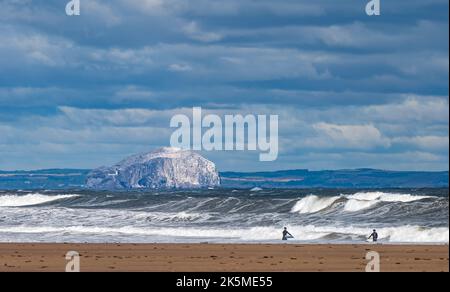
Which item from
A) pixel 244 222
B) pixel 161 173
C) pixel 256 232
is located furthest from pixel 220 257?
pixel 161 173

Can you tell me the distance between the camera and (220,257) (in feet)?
102

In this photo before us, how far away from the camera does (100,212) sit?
62.4 metres

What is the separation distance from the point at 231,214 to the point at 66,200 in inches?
1127

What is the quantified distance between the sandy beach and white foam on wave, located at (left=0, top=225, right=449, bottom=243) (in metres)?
4.41

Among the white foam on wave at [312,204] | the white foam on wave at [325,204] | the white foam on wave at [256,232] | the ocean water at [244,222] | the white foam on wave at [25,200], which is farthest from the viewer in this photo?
the white foam on wave at [25,200]

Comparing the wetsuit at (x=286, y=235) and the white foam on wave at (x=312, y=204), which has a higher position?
the white foam on wave at (x=312, y=204)

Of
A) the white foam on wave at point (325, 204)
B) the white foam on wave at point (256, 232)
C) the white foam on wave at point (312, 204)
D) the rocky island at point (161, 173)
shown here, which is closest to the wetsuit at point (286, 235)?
the white foam on wave at point (256, 232)

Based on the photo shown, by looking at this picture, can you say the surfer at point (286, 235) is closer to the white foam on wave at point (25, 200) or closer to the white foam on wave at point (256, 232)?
the white foam on wave at point (256, 232)

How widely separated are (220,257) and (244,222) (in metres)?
20.0

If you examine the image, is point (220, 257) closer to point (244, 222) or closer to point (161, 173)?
point (244, 222)

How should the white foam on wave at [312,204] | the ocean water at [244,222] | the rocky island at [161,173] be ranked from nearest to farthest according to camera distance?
the ocean water at [244,222], the white foam on wave at [312,204], the rocky island at [161,173]

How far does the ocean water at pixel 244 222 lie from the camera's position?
41156 mm
